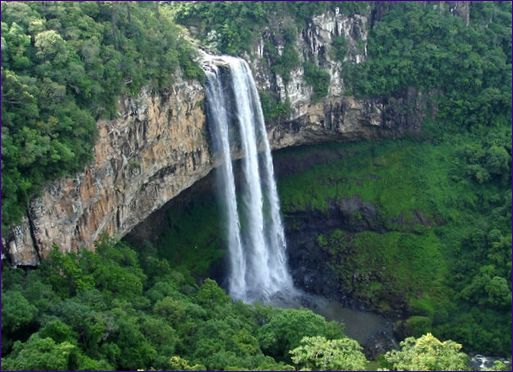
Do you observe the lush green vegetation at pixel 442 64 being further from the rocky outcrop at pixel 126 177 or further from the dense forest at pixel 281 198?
the rocky outcrop at pixel 126 177

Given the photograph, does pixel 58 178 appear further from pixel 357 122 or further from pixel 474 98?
pixel 474 98

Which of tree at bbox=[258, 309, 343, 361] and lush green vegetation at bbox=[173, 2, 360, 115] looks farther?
lush green vegetation at bbox=[173, 2, 360, 115]

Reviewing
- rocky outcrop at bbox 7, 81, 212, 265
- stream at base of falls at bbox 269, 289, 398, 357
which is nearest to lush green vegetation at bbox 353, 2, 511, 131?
rocky outcrop at bbox 7, 81, 212, 265

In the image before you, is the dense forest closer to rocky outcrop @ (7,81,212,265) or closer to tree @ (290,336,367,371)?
tree @ (290,336,367,371)

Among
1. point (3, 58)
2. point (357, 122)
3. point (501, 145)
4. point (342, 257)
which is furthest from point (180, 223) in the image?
point (501, 145)

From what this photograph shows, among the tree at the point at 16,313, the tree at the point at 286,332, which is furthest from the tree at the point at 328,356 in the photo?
the tree at the point at 16,313

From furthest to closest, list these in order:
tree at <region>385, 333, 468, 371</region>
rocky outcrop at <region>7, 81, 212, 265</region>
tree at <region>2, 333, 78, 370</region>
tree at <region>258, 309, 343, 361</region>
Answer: rocky outcrop at <region>7, 81, 212, 265</region> → tree at <region>258, 309, 343, 361</region> → tree at <region>385, 333, 468, 371</region> → tree at <region>2, 333, 78, 370</region>
